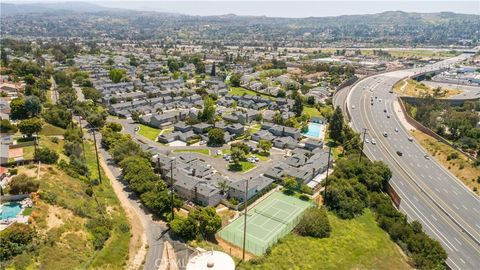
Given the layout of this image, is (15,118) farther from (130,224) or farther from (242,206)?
(242,206)

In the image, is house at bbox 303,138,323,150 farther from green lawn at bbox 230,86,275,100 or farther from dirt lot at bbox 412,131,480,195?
green lawn at bbox 230,86,275,100

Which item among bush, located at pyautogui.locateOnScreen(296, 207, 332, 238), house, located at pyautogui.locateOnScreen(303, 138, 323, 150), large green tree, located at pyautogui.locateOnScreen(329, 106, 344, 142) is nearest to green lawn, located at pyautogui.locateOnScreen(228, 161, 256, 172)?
house, located at pyautogui.locateOnScreen(303, 138, 323, 150)

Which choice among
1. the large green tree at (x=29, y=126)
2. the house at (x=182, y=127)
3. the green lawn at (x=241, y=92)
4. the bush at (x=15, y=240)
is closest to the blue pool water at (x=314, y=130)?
the house at (x=182, y=127)

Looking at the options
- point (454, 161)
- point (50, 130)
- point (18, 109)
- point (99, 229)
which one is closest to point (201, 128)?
point (50, 130)

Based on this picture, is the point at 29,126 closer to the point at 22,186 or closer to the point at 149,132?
the point at 22,186

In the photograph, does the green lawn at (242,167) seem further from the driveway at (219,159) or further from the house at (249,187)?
the house at (249,187)
